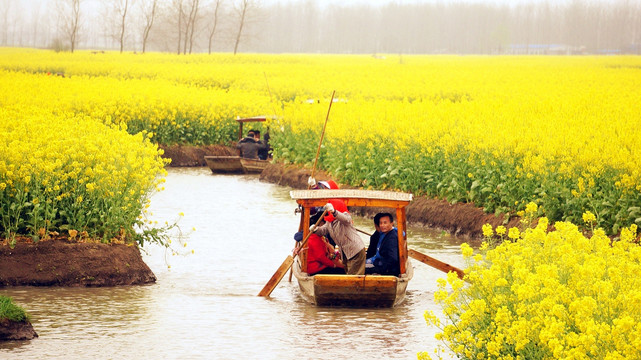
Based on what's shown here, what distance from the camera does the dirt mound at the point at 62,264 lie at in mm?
16250

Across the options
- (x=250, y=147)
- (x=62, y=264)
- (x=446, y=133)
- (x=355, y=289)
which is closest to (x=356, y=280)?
(x=355, y=289)

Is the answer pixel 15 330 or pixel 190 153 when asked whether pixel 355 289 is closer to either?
pixel 15 330

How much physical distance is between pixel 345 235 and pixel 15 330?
16.0 feet

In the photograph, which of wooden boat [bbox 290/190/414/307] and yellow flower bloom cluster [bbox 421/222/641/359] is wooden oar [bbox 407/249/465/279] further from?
yellow flower bloom cluster [bbox 421/222/641/359]

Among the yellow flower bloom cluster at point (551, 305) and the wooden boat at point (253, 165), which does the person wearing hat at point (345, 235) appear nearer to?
the yellow flower bloom cluster at point (551, 305)

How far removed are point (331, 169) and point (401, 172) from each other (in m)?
4.14

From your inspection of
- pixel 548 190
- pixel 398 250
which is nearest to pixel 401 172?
pixel 548 190

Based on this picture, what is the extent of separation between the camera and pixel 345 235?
1556 centimetres

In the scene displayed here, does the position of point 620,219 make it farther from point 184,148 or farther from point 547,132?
point 184,148

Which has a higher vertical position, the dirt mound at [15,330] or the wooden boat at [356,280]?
the wooden boat at [356,280]

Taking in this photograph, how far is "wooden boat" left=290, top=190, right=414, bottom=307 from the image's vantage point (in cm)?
1503

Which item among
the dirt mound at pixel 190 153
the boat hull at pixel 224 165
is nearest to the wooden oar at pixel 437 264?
the boat hull at pixel 224 165

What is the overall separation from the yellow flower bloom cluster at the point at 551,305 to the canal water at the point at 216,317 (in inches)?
131

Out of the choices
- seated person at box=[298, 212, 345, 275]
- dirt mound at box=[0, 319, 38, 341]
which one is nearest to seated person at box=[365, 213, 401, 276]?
seated person at box=[298, 212, 345, 275]
